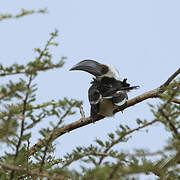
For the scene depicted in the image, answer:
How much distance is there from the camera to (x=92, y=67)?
11.8ft

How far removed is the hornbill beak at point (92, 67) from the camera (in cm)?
336

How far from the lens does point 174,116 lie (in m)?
1.02

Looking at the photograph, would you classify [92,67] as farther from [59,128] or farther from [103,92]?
[59,128]

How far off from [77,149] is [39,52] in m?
0.35

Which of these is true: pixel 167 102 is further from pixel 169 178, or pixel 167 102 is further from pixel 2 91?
pixel 2 91

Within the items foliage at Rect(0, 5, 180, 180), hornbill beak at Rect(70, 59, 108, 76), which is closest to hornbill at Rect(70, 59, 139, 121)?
hornbill beak at Rect(70, 59, 108, 76)

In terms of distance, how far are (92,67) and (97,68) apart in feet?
0.36

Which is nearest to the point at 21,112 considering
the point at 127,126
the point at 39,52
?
the point at 39,52

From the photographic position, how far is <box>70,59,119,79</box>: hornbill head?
3424mm

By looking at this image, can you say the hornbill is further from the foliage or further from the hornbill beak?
the foliage

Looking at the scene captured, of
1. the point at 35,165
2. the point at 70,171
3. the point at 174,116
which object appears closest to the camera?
the point at 70,171

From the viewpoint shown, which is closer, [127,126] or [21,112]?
[127,126]

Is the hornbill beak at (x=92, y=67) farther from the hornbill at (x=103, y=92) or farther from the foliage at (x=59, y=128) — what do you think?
the foliage at (x=59, y=128)

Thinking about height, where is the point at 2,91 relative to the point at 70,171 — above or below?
above
